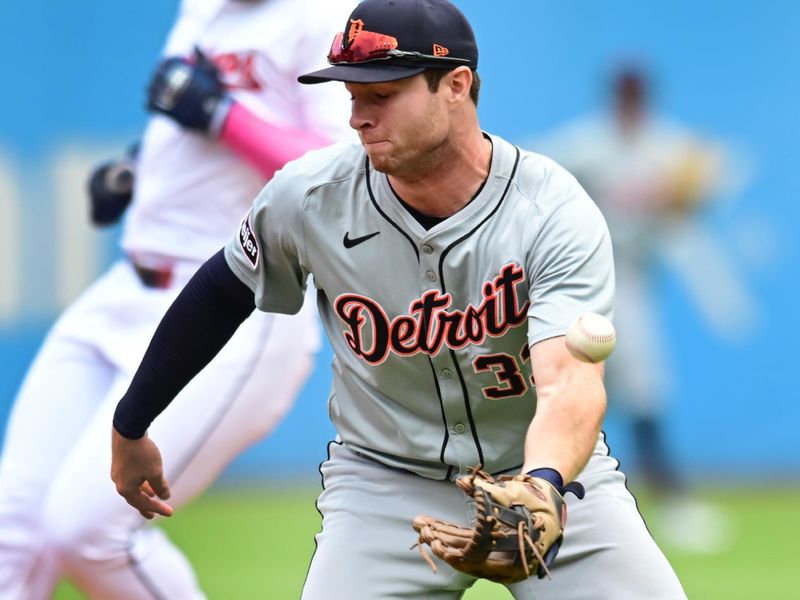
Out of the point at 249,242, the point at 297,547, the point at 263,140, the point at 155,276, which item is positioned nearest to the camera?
the point at 249,242

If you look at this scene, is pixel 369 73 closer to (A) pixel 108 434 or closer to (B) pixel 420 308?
(B) pixel 420 308

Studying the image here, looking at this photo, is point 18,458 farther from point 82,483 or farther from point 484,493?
point 484,493

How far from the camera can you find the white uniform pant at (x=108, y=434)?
4105mm

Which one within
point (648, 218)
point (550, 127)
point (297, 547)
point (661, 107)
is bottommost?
point (297, 547)

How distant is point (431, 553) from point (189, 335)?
0.73m

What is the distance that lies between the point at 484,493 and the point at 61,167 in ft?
22.8

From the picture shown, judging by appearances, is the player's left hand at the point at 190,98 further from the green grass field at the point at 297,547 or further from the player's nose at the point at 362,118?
the green grass field at the point at 297,547

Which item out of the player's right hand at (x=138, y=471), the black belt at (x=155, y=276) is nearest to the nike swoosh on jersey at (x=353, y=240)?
the player's right hand at (x=138, y=471)

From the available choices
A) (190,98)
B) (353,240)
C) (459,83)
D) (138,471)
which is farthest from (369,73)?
(190,98)

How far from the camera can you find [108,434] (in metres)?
4.14

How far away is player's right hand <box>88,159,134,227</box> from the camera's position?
490 cm

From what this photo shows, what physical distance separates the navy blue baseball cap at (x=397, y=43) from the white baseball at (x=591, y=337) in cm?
63

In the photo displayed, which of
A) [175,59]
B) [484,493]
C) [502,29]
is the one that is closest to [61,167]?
[502,29]

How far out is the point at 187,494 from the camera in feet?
14.5
